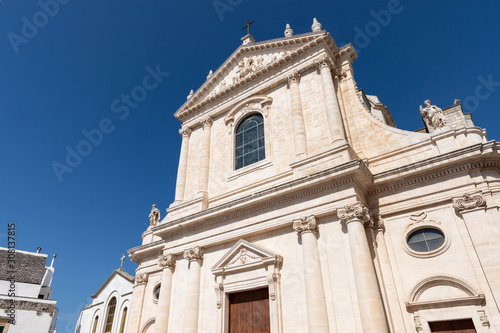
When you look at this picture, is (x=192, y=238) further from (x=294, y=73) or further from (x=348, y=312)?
(x=294, y=73)

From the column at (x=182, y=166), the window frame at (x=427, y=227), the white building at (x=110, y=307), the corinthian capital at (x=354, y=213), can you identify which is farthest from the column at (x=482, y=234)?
the white building at (x=110, y=307)

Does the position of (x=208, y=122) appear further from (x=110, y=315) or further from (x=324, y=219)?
(x=110, y=315)

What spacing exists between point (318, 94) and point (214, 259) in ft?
26.8

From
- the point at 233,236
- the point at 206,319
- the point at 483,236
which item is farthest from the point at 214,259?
the point at 483,236

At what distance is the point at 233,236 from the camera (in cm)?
1283

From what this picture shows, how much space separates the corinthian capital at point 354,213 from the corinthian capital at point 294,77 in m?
7.11

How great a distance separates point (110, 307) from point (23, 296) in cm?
830

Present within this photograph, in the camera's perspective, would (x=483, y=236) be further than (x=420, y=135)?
No

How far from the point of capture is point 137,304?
1678 centimetres

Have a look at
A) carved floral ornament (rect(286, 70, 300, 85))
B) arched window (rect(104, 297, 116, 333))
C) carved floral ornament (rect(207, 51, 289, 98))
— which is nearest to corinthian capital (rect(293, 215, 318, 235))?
carved floral ornament (rect(286, 70, 300, 85))

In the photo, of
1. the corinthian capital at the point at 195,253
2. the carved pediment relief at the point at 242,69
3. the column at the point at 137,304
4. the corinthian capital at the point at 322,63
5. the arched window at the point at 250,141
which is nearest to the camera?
the corinthian capital at the point at 195,253

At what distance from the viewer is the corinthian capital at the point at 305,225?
10977 mm

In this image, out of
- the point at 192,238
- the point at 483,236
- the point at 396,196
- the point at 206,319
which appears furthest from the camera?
the point at 192,238

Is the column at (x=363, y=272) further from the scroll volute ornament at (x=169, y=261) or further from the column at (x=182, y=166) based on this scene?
the column at (x=182, y=166)
